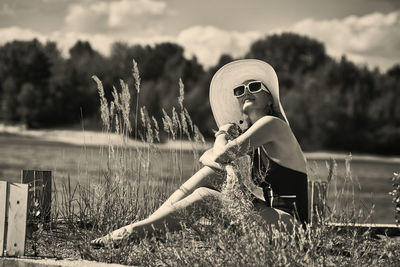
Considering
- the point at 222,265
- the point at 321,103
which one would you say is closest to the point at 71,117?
the point at 321,103

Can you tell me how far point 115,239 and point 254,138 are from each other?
2.50ft

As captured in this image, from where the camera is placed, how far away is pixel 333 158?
2.85 meters

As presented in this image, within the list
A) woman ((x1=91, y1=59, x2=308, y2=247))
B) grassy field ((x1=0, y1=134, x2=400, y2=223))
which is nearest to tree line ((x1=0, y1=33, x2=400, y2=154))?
grassy field ((x1=0, y1=134, x2=400, y2=223))

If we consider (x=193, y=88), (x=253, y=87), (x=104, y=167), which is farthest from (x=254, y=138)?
(x=193, y=88)

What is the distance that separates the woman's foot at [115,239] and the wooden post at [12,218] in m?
0.31

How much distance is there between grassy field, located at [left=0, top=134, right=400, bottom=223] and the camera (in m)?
3.57

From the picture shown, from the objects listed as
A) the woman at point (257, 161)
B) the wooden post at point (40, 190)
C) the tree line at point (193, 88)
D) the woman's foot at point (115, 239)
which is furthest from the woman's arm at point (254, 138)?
the tree line at point (193, 88)

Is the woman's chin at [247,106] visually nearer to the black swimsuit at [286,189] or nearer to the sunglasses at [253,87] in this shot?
the sunglasses at [253,87]

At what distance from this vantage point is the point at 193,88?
26.0 metres

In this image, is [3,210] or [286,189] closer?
[3,210]

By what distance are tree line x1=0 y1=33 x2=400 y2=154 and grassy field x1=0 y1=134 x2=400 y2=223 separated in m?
1.38

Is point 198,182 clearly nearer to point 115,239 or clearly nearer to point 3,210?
point 115,239

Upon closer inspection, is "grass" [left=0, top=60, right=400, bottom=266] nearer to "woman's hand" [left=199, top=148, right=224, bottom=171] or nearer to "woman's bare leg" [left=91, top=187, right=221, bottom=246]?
"woman's bare leg" [left=91, top=187, right=221, bottom=246]

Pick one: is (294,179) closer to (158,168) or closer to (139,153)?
(139,153)
